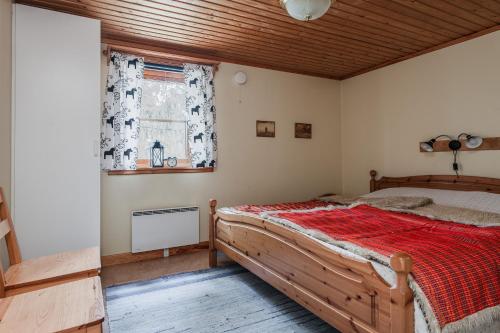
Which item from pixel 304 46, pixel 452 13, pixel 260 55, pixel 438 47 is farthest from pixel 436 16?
pixel 260 55

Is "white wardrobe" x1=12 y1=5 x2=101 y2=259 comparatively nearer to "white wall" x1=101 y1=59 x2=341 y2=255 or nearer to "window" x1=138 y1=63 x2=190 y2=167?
"white wall" x1=101 y1=59 x2=341 y2=255

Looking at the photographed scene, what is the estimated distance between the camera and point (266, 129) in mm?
4008

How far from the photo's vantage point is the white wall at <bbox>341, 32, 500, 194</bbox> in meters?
2.93

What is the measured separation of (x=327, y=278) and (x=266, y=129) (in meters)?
2.63

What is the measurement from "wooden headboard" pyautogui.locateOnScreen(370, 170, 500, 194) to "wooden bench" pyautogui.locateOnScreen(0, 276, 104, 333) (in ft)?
11.0

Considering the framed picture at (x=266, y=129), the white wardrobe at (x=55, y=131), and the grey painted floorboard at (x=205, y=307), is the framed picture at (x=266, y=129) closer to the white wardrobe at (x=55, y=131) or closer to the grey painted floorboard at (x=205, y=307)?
the grey painted floorboard at (x=205, y=307)

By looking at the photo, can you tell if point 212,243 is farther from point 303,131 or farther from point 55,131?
point 303,131

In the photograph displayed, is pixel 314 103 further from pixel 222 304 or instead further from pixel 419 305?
pixel 419 305

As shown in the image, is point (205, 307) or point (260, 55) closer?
point (205, 307)

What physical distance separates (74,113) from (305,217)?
2.10 metres

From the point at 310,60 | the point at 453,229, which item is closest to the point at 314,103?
the point at 310,60

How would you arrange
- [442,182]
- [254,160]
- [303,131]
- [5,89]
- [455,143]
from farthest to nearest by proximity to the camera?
[303,131]
[254,160]
[442,182]
[455,143]
[5,89]

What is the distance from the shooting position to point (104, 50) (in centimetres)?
310

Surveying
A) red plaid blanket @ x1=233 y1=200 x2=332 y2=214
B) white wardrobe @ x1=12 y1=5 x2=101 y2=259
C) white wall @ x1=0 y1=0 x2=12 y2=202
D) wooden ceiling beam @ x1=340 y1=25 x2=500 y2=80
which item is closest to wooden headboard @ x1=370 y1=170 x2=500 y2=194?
red plaid blanket @ x1=233 y1=200 x2=332 y2=214
